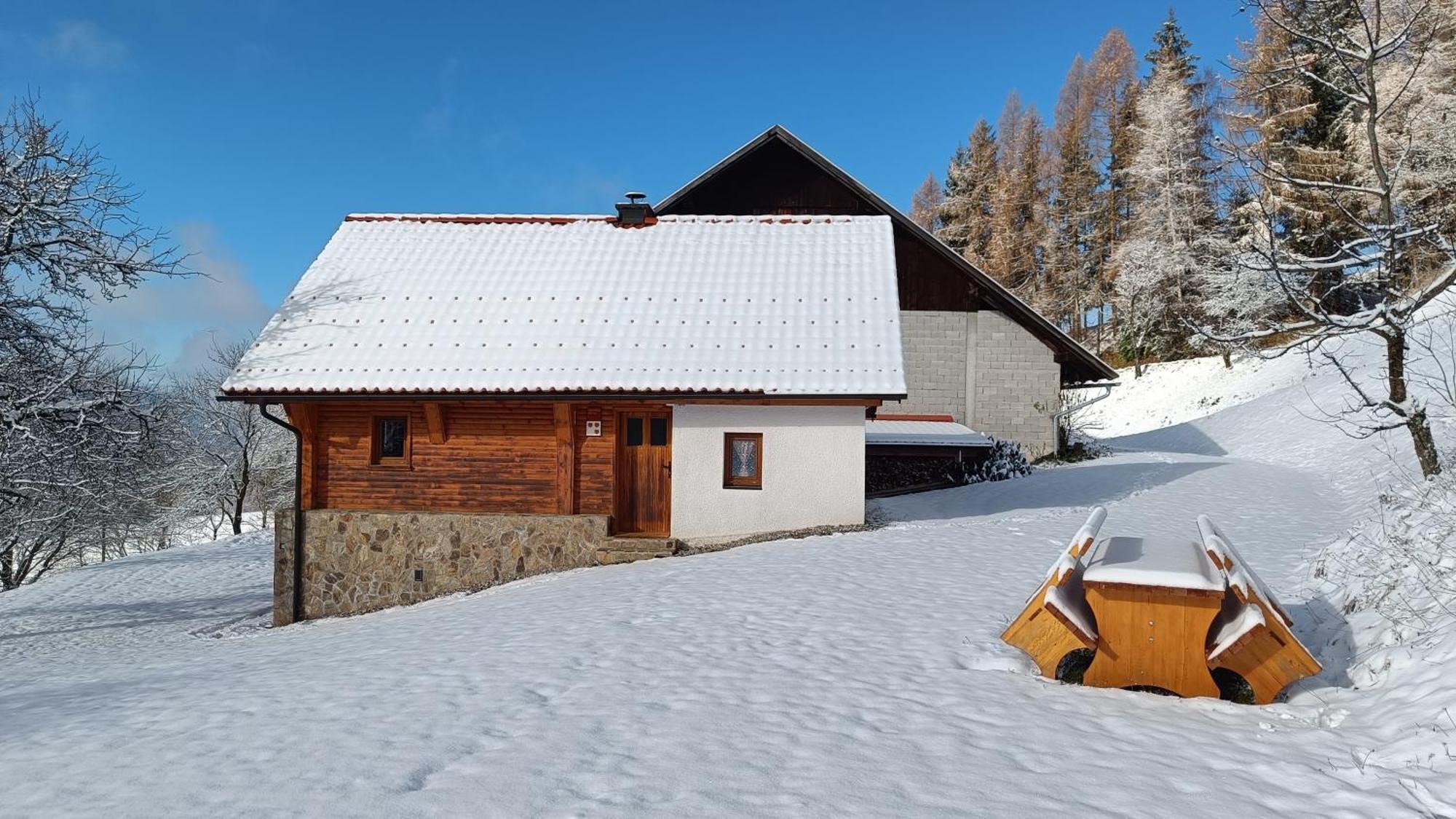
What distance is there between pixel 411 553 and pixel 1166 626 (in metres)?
10.5

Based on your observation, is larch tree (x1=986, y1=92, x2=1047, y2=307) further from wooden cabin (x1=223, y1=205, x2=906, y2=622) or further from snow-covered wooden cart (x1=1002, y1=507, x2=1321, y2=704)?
snow-covered wooden cart (x1=1002, y1=507, x2=1321, y2=704)

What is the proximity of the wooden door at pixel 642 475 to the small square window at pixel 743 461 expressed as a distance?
88cm

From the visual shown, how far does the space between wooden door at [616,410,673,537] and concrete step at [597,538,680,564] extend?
38 centimetres

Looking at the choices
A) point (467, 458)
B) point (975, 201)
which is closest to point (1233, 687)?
point (467, 458)

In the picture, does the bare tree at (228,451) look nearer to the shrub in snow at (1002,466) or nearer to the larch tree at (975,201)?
the shrub in snow at (1002,466)

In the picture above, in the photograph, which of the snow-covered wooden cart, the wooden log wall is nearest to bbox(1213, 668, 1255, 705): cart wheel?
the snow-covered wooden cart

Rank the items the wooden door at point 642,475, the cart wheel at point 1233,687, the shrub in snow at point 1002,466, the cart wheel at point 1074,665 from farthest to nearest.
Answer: the shrub in snow at point 1002,466 → the wooden door at point 642,475 → the cart wheel at point 1074,665 → the cart wheel at point 1233,687

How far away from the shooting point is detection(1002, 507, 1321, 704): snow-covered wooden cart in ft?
15.6

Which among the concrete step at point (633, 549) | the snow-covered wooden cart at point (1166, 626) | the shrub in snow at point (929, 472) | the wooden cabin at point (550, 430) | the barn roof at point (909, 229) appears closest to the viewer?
the snow-covered wooden cart at point (1166, 626)

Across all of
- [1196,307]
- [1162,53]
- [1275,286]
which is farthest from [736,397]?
[1162,53]

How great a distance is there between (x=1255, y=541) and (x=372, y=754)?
1058 centimetres

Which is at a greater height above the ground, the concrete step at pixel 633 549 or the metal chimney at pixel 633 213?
the metal chimney at pixel 633 213

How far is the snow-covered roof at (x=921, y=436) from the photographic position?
55.1 feet

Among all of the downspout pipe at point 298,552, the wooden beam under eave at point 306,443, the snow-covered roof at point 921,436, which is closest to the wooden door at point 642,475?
the wooden beam under eave at point 306,443
